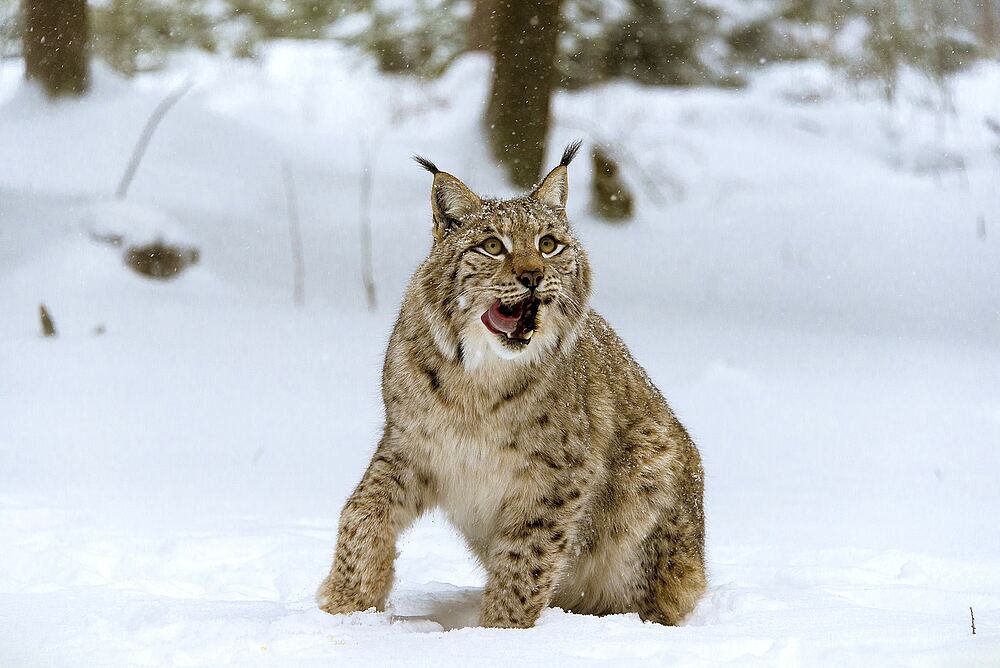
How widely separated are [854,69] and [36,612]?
10.6m

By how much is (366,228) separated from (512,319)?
756 cm

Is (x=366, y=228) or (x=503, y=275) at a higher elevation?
(x=503, y=275)

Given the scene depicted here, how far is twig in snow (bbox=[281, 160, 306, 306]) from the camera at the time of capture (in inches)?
431

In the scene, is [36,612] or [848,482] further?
[848,482]

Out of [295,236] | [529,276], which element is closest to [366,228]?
[295,236]

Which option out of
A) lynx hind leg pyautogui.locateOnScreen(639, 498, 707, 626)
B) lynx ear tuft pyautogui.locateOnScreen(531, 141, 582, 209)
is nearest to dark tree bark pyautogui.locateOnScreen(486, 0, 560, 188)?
lynx ear tuft pyautogui.locateOnScreen(531, 141, 582, 209)

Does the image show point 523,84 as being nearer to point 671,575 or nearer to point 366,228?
point 366,228

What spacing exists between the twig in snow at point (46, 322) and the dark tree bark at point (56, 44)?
2825mm

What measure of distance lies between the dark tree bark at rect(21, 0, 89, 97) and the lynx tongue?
8.62m

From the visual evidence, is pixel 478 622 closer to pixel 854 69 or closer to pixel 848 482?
pixel 848 482

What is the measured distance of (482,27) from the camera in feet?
39.2


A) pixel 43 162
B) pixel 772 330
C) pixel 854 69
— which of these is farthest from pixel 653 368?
pixel 43 162

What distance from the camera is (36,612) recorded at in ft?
13.6

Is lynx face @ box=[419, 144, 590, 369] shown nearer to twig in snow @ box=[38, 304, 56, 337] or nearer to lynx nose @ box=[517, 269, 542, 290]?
lynx nose @ box=[517, 269, 542, 290]
